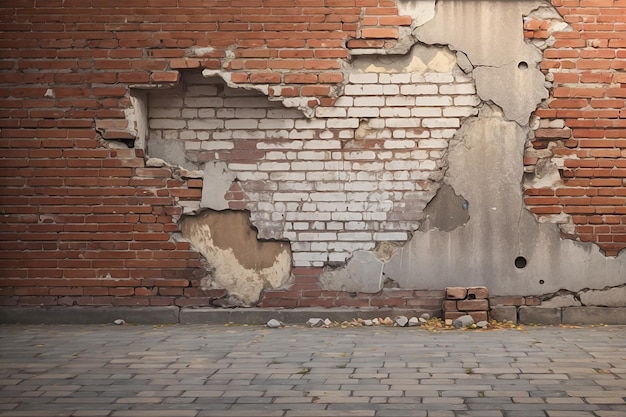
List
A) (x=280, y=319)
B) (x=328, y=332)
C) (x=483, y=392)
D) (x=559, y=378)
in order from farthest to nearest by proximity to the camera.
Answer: (x=280, y=319) → (x=328, y=332) → (x=559, y=378) → (x=483, y=392)

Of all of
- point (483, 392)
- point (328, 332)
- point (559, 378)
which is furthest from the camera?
point (328, 332)

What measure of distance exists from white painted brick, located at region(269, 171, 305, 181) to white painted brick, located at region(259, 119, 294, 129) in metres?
0.47

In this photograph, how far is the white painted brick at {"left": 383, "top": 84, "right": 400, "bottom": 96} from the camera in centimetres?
803

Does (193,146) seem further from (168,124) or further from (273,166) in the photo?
(273,166)

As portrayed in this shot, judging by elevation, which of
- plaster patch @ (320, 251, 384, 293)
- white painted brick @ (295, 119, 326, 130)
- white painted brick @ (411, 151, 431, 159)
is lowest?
plaster patch @ (320, 251, 384, 293)

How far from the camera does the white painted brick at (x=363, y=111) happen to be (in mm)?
8039

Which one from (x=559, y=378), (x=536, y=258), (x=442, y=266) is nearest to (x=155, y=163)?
(x=442, y=266)

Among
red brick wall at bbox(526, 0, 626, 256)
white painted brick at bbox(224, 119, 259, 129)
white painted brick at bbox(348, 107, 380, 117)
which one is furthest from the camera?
white painted brick at bbox(224, 119, 259, 129)

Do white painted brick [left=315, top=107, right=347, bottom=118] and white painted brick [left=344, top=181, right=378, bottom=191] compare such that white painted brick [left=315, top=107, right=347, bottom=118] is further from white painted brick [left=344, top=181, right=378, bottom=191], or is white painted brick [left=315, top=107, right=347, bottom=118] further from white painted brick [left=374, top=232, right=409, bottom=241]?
white painted brick [left=374, top=232, right=409, bottom=241]

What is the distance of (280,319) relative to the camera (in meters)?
7.98

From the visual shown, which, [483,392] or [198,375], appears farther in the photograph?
[198,375]

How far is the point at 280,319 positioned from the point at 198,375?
2498mm

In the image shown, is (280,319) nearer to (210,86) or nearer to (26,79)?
(210,86)

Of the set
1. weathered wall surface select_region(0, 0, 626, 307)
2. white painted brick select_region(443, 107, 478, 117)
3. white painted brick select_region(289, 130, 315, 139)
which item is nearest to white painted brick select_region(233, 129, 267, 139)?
weathered wall surface select_region(0, 0, 626, 307)
